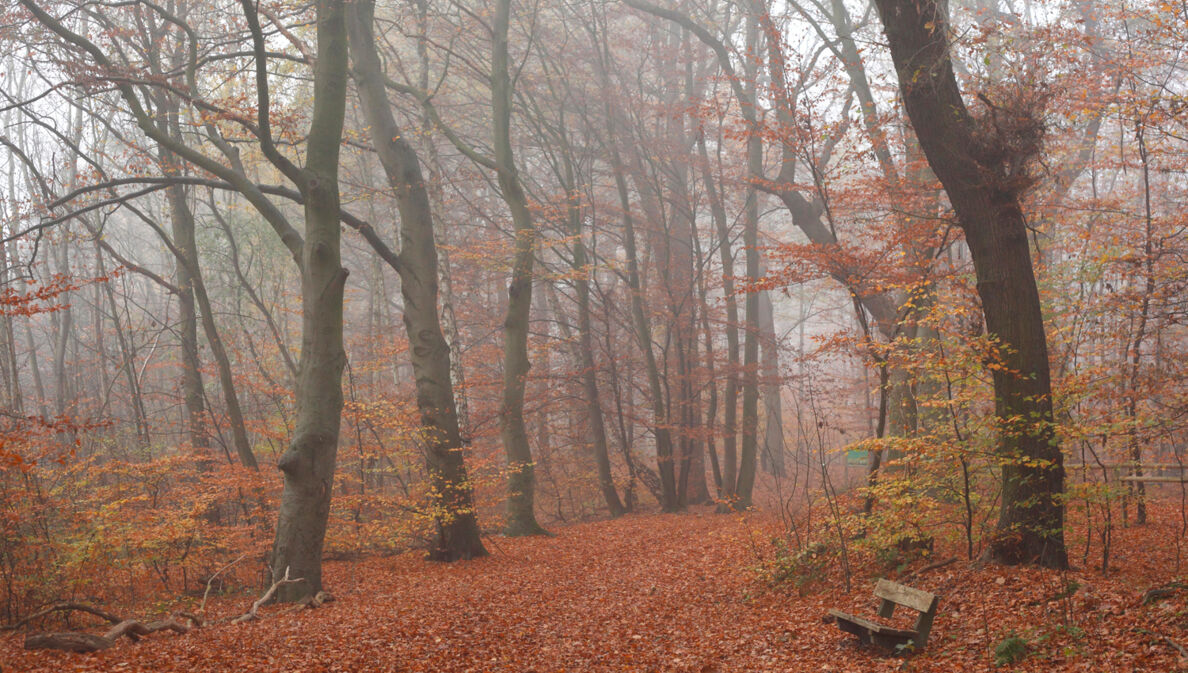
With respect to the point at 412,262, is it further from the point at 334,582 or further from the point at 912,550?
the point at 912,550

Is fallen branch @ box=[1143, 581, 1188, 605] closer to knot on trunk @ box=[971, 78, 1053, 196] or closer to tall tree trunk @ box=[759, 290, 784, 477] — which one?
knot on trunk @ box=[971, 78, 1053, 196]

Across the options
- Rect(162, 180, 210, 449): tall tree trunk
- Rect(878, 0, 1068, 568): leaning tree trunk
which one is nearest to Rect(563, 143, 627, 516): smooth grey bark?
Rect(162, 180, 210, 449): tall tree trunk

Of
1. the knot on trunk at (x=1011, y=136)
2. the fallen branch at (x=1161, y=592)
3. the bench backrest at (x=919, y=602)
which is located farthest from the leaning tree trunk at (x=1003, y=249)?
the bench backrest at (x=919, y=602)

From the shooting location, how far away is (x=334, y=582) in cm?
956

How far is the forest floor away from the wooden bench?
0.40 ft

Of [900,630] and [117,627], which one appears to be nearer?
[900,630]

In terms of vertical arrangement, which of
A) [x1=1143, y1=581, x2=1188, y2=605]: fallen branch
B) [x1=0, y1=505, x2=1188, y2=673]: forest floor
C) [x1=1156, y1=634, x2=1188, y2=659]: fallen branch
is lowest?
[x1=0, y1=505, x2=1188, y2=673]: forest floor

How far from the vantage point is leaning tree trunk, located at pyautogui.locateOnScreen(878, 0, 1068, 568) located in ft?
19.0

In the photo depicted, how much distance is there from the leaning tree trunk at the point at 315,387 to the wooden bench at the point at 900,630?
544 cm

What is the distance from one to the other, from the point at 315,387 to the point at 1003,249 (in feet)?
22.2

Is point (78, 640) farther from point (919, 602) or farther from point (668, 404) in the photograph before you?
point (668, 404)

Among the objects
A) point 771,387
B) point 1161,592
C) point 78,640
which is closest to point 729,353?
point 771,387

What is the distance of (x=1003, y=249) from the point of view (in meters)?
6.03

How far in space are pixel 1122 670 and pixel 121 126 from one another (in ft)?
52.8
